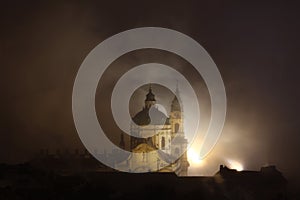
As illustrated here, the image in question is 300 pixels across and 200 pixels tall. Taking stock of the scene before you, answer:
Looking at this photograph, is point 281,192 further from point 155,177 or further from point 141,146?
point 141,146

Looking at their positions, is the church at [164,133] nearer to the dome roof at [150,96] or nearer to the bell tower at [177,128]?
the bell tower at [177,128]

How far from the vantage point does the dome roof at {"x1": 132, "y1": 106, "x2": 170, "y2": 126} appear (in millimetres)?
99875

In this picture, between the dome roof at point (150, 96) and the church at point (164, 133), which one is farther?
the dome roof at point (150, 96)

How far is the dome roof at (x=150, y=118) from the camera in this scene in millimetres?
99875

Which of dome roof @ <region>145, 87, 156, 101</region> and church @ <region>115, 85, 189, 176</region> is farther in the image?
dome roof @ <region>145, 87, 156, 101</region>

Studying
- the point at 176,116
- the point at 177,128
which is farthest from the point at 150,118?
the point at 177,128

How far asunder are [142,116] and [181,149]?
6395 mm

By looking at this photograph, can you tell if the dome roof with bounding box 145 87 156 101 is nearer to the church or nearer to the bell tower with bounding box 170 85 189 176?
the church

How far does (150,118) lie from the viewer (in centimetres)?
10025

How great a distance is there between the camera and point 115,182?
77.8m

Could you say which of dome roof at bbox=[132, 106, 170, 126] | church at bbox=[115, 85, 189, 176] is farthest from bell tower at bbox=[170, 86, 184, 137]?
dome roof at bbox=[132, 106, 170, 126]

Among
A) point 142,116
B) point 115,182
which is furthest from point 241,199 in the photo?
point 142,116

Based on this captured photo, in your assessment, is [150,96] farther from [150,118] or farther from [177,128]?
[177,128]

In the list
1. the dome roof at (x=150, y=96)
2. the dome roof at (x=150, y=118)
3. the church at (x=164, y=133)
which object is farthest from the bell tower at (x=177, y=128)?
the dome roof at (x=150, y=96)
